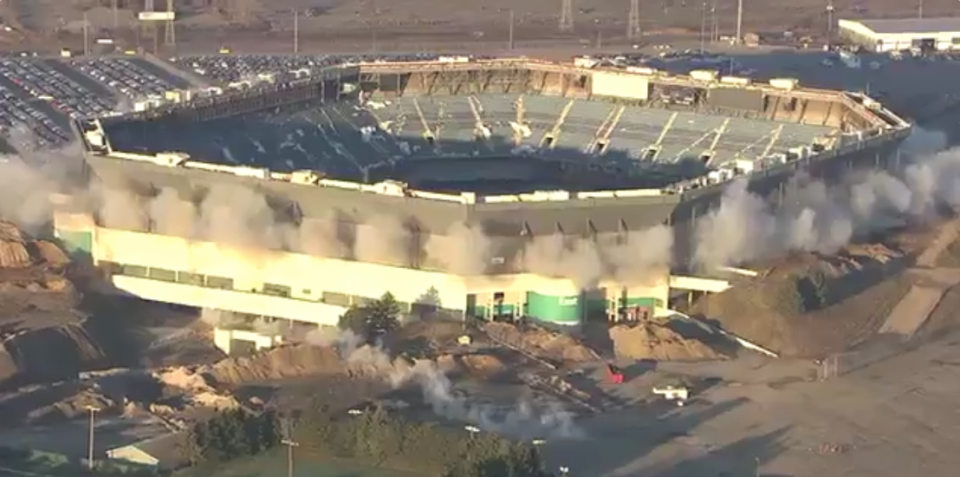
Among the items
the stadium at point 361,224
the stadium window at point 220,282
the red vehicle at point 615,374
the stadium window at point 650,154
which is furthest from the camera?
the stadium window at point 650,154

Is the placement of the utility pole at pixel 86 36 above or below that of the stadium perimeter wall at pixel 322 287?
above

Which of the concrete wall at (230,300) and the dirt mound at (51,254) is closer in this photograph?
the concrete wall at (230,300)

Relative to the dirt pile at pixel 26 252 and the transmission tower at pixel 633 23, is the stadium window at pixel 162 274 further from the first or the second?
the transmission tower at pixel 633 23

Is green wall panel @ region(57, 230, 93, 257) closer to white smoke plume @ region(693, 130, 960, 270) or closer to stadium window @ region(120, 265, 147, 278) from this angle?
stadium window @ region(120, 265, 147, 278)

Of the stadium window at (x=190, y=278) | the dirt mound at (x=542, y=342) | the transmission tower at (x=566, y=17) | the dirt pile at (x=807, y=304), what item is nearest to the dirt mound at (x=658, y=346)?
the dirt mound at (x=542, y=342)

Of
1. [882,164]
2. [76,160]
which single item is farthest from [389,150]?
[882,164]

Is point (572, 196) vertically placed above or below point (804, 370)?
above

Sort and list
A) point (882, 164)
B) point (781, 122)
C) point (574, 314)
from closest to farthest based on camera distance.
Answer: point (574, 314) < point (882, 164) < point (781, 122)

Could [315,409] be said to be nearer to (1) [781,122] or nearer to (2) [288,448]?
(2) [288,448]
